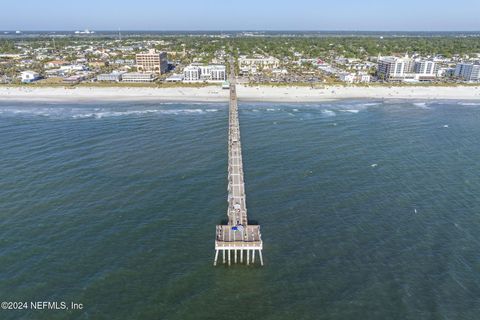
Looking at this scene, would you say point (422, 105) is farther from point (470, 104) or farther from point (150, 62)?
point (150, 62)

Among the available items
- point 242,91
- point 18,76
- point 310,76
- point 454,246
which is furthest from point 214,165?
point 18,76

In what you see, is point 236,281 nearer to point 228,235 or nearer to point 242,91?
point 228,235

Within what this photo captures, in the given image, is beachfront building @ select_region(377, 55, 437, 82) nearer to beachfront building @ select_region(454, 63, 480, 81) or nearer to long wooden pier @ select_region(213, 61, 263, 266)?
beachfront building @ select_region(454, 63, 480, 81)

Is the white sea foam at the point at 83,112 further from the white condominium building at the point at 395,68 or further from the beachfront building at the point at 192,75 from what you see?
the white condominium building at the point at 395,68

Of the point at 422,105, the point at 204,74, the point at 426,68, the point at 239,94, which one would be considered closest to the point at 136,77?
the point at 204,74

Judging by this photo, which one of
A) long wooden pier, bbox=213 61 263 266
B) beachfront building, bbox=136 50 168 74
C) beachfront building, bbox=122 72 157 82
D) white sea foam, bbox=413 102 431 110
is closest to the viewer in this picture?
long wooden pier, bbox=213 61 263 266

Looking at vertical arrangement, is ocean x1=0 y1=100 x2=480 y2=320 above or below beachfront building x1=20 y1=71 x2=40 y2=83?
below

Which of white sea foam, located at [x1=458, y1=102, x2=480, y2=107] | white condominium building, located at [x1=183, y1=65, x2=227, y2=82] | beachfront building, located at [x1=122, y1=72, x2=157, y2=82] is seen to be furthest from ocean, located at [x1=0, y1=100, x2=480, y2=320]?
beachfront building, located at [x1=122, y1=72, x2=157, y2=82]
